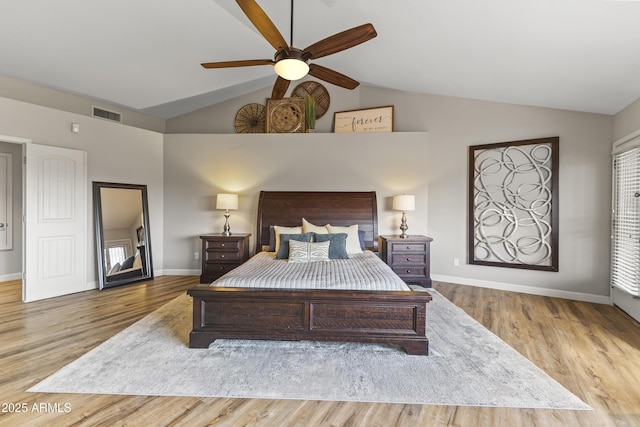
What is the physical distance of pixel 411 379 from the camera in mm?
2115

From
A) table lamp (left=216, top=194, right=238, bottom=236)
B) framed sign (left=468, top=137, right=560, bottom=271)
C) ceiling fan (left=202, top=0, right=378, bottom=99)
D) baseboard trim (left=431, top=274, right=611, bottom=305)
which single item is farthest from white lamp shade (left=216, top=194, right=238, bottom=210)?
framed sign (left=468, top=137, right=560, bottom=271)

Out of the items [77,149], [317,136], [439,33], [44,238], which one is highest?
[439,33]

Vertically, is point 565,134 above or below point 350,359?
above

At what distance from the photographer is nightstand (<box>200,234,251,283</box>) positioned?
476 cm

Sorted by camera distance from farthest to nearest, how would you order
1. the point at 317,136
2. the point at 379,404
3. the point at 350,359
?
the point at 317,136 < the point at 350,359 < the point at 379,404

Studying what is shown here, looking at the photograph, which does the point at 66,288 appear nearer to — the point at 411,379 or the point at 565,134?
the point at 411,379

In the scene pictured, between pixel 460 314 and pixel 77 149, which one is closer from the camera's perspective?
pixel 460 314

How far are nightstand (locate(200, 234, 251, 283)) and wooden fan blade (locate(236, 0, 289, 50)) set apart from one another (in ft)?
10.2

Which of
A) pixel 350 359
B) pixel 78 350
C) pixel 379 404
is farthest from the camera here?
pixel 78 350

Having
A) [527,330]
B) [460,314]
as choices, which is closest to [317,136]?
[460,314]

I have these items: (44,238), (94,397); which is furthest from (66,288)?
(94,397)

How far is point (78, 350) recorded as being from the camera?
254cm

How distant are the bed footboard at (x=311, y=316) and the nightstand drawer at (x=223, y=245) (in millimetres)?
2224

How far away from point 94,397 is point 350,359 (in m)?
1.79
